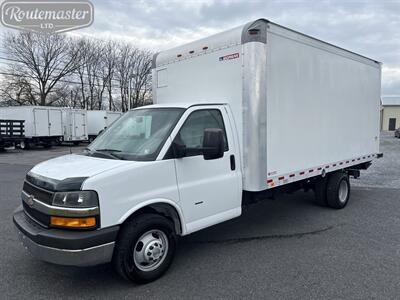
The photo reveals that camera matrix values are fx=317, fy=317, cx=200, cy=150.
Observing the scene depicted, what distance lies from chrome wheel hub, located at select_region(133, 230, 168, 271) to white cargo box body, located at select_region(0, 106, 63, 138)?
23.8 meters

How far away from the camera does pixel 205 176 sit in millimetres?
4219

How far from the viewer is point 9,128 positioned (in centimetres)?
2233

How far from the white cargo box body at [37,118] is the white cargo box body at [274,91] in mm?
21713

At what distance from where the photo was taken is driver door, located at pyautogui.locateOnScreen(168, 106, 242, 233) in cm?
402

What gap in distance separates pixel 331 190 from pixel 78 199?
17.4 ft

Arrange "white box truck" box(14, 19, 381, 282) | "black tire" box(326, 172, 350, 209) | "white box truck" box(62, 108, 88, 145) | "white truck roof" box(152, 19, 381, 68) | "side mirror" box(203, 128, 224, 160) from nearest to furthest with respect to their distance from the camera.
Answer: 1. "white box truck" box(14, 19, 381, 282)
2. "side mirror" box(203, 128, 224, 160)
3. "white truck roof" box(152, 19, 381, 68)
4. "black tire" box(326, 172, 350, 209)
5. "white box truck" box(62, 108, 88, 145)

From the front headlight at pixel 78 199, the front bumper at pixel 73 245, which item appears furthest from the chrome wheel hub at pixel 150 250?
the front headlight at pixel 78 199

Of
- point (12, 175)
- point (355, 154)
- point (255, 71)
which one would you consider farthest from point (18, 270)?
point (12, 175)

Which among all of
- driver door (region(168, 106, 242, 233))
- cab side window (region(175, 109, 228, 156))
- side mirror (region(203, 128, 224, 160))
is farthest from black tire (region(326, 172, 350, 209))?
side mirror (region(203, 128, 224, 160))

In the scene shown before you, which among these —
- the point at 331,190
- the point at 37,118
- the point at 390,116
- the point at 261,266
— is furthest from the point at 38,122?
the point at 390,116

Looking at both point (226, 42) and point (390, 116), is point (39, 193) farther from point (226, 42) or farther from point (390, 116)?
point (390, 116)

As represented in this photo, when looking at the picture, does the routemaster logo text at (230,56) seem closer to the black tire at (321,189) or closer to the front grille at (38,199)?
the front grille at (38,199)

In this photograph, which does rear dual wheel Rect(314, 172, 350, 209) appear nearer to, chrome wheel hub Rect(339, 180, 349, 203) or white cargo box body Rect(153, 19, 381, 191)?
chrome wheel hub Rect(339, 180, 349, 203)

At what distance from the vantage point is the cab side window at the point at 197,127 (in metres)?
4.06
